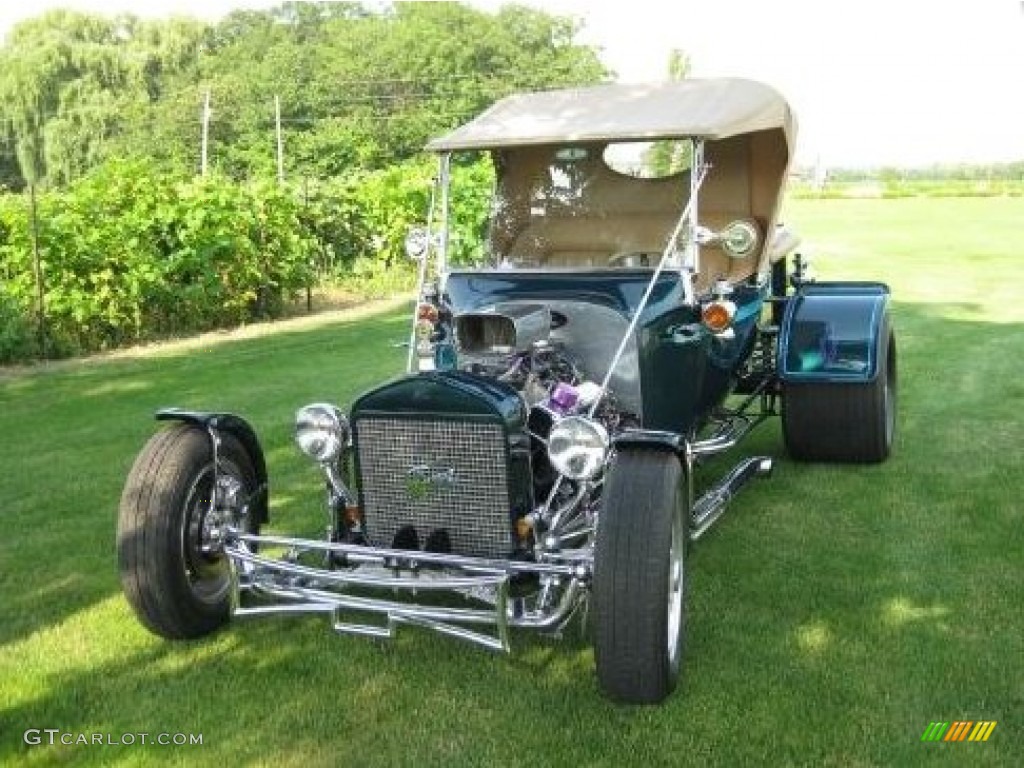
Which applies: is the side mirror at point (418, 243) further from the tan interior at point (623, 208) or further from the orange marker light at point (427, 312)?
the tan interior at point (623, 208)

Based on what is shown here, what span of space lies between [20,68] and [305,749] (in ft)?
178

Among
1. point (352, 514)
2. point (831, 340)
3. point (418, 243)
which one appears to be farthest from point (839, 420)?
point (352, 514)

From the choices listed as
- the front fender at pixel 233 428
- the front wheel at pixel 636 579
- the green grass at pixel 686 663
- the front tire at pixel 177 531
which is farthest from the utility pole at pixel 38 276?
the front wheel at pixel 636 579

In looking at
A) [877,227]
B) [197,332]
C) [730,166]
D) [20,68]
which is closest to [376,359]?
[197,332]

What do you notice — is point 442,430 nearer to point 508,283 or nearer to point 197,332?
point 508,283

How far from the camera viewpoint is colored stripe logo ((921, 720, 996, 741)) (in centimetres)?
362

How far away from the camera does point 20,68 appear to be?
5066 centimetres

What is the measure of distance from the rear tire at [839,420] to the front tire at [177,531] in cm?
353

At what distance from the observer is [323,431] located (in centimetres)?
453

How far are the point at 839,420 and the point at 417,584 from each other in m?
3.67

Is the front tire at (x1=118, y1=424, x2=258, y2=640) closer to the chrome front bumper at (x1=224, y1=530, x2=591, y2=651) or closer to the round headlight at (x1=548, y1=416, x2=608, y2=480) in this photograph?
the chrome front bumper at (x1=224, y1=530, x2=591, y2=651)

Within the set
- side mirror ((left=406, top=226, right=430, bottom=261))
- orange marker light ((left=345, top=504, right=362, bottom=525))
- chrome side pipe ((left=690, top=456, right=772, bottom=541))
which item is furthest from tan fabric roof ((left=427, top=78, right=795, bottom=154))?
orange marker light ((left=345, top=504, right=362, bottom=525))

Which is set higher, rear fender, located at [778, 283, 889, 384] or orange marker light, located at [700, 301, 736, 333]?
orange marker light, located at [700, 301, 736, 333]

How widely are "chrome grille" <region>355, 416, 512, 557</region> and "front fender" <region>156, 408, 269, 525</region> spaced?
693mm
